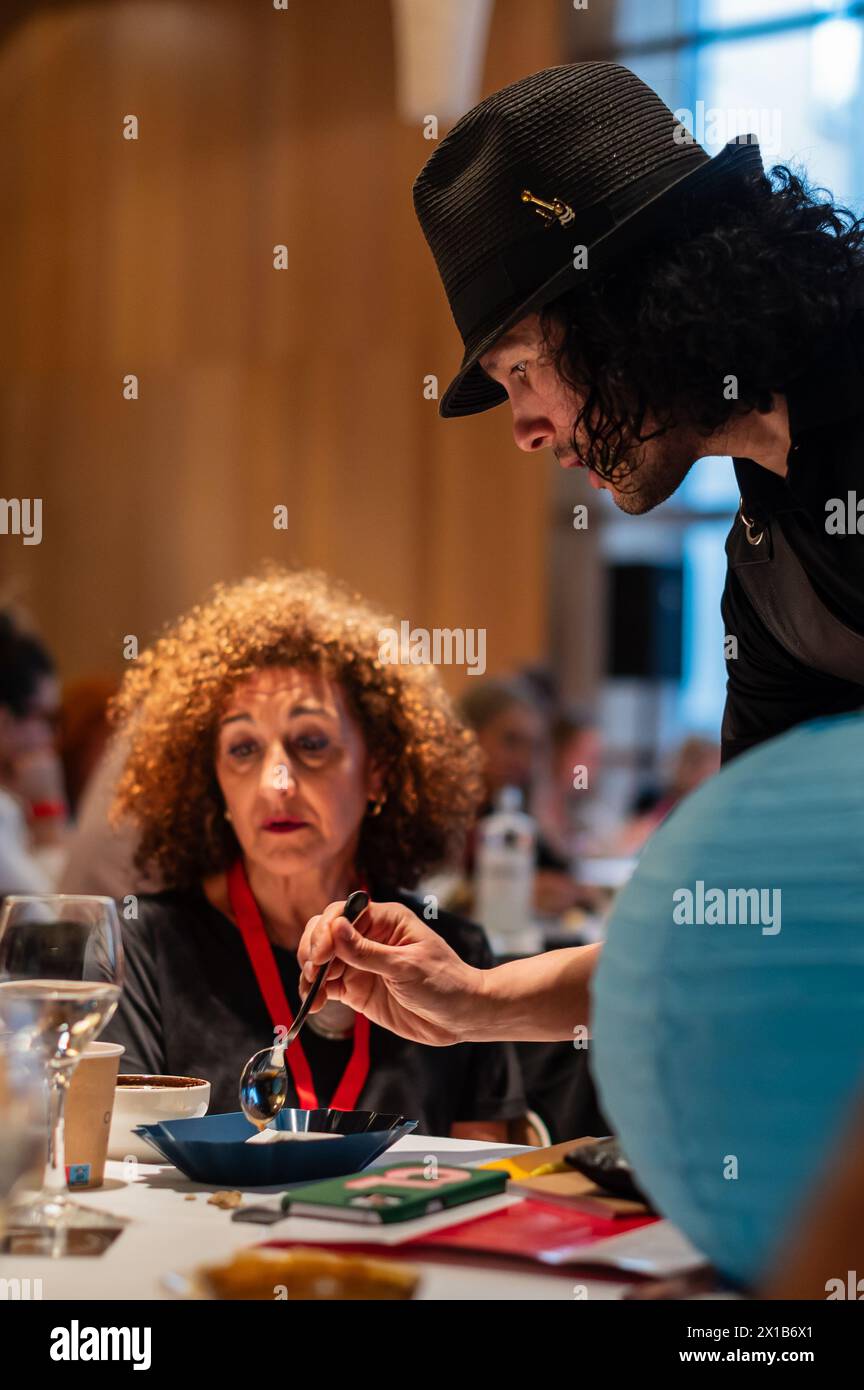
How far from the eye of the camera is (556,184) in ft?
4.46

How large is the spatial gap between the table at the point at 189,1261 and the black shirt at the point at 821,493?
583mm

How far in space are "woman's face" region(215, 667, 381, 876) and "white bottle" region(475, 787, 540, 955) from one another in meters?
1.96

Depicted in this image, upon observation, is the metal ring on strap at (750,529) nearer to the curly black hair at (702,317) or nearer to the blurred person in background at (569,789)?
the curly black hair at (702,317)

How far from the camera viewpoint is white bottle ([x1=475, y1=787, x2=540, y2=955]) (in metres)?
4.18

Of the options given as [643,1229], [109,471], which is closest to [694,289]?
[643,1229]

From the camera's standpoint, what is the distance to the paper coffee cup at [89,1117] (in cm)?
122

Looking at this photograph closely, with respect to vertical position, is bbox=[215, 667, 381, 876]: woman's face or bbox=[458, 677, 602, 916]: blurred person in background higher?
bbox=[458, 677, 602, 916]: blurred person in background

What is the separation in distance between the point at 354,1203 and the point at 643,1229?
0.19m

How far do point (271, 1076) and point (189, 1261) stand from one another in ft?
1.49

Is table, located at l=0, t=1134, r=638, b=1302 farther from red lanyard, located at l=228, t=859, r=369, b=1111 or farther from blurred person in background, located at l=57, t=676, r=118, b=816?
blurred person in background, located at l=57, t=676, r=118, b=816

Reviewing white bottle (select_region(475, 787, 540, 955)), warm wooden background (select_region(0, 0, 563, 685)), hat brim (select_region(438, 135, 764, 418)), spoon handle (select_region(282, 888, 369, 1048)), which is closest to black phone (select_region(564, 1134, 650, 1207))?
spoon handle (select_region(282, 888, 369, 1048))

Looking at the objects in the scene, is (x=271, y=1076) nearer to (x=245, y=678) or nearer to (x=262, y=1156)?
(x=262, y=1156)
